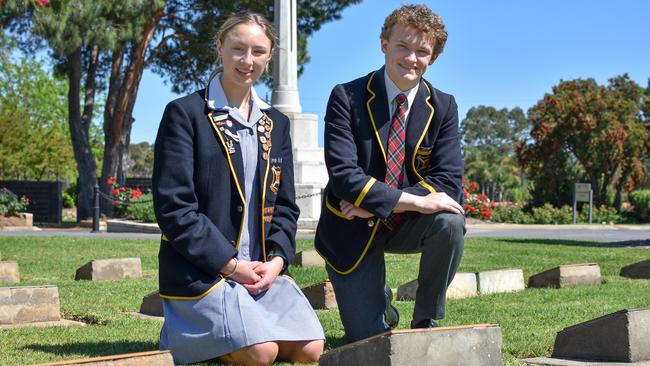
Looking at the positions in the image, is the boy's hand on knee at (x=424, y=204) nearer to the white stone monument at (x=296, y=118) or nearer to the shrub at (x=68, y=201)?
the white stone monument at (x=296, y=118)

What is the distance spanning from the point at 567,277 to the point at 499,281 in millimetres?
717

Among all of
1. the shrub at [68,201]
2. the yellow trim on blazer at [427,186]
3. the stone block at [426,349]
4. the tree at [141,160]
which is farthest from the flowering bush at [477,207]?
the tree at [141,160]

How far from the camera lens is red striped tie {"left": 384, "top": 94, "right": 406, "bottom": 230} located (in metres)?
4.58

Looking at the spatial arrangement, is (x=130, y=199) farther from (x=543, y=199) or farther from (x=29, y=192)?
(x=543, y=199)

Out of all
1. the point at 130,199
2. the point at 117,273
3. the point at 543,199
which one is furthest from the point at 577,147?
the point at 117,273

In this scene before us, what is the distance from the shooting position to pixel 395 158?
4.59 m

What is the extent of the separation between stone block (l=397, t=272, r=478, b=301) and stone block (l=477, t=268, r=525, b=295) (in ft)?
0.30

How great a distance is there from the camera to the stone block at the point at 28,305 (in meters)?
5.48

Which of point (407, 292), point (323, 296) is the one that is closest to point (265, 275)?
point (323, 296)

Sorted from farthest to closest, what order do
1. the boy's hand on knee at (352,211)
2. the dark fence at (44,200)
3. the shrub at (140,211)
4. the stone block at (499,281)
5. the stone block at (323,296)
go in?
the dark fence at (44,200) → the shrub at (140,211) → the stone block at (499,281) → the stone block at (323,296) → the boy's hand on knee at (352,211)

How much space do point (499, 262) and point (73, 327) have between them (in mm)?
6787

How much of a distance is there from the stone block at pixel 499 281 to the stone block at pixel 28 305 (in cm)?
320

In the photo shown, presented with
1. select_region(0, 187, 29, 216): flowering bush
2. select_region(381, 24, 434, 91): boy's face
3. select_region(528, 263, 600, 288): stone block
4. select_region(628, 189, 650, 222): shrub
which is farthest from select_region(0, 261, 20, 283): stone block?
select_region(628, 189, 650, 222): shrub

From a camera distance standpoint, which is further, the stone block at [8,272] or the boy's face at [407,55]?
the stone block at [8,272]
